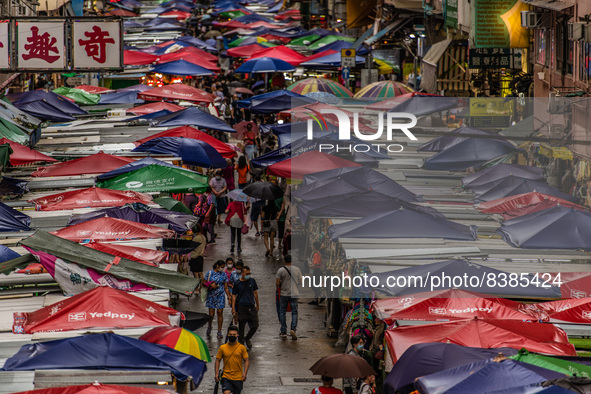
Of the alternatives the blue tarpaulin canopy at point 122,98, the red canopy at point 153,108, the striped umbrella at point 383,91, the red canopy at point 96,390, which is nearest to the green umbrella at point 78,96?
the blue tarpaulin canopy at point 122,98

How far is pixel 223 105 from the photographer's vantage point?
37.3 metres

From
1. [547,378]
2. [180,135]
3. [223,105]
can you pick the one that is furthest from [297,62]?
[547,378]

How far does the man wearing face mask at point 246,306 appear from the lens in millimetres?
15242

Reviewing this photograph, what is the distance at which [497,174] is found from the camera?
60.1ft

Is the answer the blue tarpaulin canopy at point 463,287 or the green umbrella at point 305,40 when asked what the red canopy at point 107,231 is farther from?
the green umbrella at point 305,40

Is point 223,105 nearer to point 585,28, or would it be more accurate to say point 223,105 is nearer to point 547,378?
point 585,28

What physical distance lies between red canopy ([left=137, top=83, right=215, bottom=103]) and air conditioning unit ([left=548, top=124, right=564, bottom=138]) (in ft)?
45.0

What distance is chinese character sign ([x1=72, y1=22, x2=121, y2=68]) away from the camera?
18.4 m

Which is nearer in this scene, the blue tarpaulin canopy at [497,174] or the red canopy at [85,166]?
the blue tarpaulin canopy at [497,174]

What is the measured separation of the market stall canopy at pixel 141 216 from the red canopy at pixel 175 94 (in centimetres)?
1437

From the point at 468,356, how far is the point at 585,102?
10.6 metres

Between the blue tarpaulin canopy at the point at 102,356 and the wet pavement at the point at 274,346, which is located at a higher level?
the blue tarpaulin canopy at the point at 102,356

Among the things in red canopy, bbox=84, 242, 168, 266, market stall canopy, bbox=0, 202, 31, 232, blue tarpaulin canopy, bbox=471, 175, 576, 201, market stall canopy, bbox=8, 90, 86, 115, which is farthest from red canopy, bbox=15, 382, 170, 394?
market stall canopy, bbox=8, 90, 86, 115

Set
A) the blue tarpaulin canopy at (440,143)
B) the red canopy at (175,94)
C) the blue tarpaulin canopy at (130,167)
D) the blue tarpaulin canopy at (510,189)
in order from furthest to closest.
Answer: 1. the red canopy at (175,94)
2. the blue tarpaulin canopy at (440,143)
3. the blue tarpaulin canopy at (130,167)
4. the blue tarpaulin canopy at (510,189)
